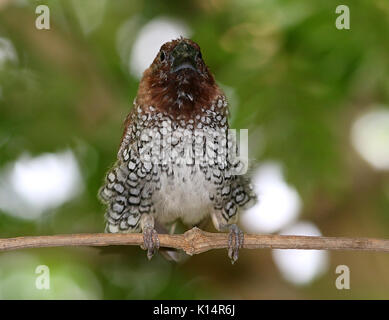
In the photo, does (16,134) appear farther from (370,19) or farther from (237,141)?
(370,19)

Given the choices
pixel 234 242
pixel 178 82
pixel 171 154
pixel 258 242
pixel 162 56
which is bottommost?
pixel 258 242

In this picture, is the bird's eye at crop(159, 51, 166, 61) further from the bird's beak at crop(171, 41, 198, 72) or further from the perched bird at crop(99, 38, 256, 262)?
the bird's beak at crop(171, 41, 198, 72)

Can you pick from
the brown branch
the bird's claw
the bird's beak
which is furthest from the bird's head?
the brown branch

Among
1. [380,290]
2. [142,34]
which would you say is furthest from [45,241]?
[380,290]

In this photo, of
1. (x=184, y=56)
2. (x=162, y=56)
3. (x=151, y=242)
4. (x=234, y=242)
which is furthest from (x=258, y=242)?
(x=162, y=56)

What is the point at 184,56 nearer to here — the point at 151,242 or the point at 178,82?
the point at 178,82

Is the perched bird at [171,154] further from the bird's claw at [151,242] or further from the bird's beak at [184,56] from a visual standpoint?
the bird's beak at [184,56]

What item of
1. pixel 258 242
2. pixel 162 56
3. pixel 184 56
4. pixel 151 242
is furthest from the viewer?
pixel 151 242
